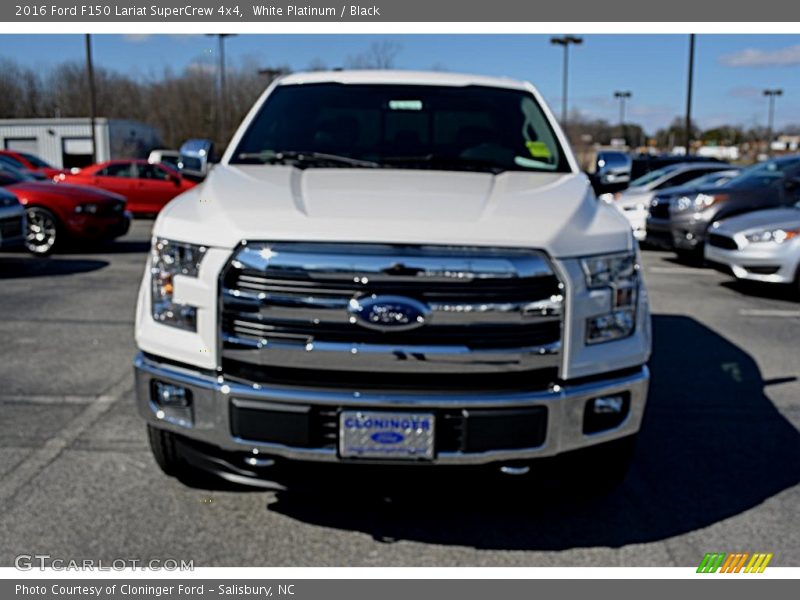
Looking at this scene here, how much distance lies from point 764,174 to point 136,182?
13.1 meters

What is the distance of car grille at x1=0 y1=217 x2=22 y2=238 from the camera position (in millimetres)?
9539

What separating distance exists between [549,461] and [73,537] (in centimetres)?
186

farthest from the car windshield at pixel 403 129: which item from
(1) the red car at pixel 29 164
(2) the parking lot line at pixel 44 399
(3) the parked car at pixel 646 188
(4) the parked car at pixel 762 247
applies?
(1) the red car at pixel 29 164

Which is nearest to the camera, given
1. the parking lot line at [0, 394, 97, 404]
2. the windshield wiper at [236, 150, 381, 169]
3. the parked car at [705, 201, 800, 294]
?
the windshield wiper at [236, 150, 381, 169]

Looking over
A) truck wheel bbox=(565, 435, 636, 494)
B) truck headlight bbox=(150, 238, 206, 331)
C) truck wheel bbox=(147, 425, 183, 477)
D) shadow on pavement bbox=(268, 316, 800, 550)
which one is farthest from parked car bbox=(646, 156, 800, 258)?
truck headlight bbox=(150, 238, 206, 331)

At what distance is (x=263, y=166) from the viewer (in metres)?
3.92

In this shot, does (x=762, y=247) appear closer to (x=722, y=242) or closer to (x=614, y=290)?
(x=722, y=242)

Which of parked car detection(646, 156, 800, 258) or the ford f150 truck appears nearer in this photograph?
the ford f150 truck

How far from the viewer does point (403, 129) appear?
4.34m

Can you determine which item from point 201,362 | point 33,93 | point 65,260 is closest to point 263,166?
point 201,362

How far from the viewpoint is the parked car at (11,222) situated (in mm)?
9570

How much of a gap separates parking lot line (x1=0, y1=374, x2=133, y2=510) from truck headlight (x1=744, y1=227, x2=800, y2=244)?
268 inches

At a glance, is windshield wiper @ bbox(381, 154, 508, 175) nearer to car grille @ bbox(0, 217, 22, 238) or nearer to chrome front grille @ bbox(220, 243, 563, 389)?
chrome front grille @ bbox(220, 243, 563, 389)

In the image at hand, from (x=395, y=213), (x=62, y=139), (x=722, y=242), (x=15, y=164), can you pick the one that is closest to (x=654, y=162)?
(x=722, y=242)
